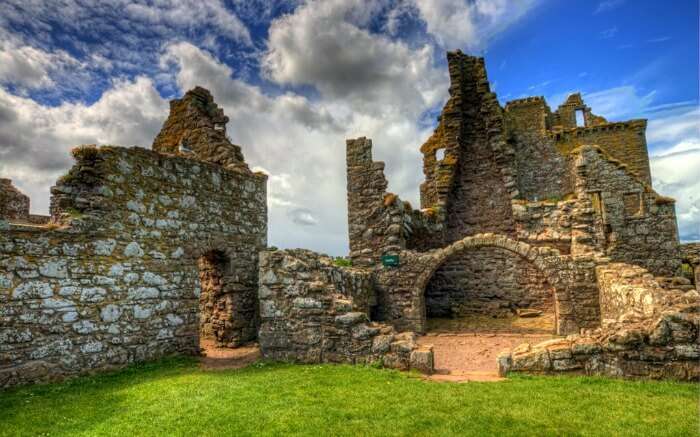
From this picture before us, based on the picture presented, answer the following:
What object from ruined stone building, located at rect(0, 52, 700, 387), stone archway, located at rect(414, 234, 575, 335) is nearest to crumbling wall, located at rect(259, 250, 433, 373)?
ruined stone building, located at rect(0, 52, 700, 387)

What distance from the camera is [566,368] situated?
6805 mm

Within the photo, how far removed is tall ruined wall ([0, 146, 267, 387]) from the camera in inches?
295

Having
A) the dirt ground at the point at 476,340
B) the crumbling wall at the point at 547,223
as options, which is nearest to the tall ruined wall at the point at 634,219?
the crumbling wall at the point at 547,223

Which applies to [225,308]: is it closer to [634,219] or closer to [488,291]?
[488,291]

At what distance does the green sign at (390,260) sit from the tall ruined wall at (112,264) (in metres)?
4.90

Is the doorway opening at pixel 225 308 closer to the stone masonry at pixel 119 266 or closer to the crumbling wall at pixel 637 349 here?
the stone masonry at pixel 119 266

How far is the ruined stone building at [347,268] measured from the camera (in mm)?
7438


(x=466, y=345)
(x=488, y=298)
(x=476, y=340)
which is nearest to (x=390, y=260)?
(x=476, y=340)

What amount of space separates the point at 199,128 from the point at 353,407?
1076 centimetres

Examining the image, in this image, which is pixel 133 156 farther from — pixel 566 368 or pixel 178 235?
pixel 566 368

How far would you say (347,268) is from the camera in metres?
12.9

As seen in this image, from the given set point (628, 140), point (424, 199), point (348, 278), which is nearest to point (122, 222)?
point (348, 278)

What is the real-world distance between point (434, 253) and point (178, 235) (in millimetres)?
7742

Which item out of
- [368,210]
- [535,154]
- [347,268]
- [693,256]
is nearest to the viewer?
[347,268]
